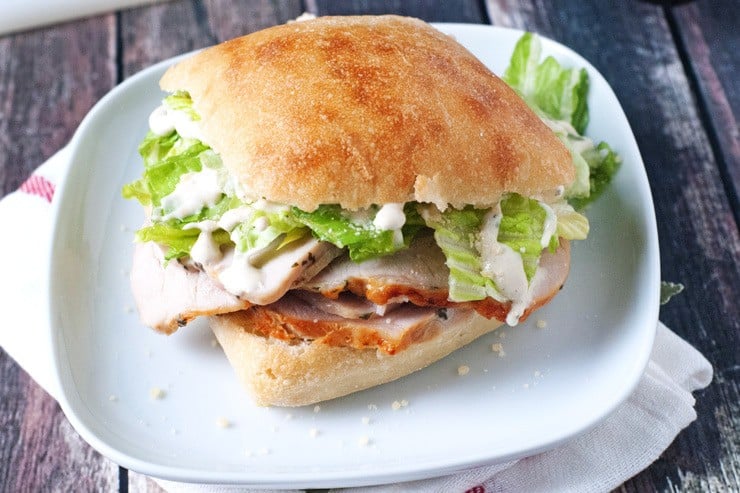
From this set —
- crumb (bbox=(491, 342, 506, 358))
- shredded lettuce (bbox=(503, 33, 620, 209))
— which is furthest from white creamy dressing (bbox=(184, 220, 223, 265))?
shredded lettuce (bbox=(503, 33, 620, 209))

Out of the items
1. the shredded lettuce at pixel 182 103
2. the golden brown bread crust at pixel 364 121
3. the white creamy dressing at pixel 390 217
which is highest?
the golden brown bread crust at pixel 364 121

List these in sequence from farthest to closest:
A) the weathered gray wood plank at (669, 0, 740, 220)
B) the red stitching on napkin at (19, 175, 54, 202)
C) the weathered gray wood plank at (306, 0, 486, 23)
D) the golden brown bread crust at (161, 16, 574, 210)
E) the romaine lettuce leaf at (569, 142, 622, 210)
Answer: the weathered gray wood plank at (306, 0, 486, 23)
the weathered gray wood plank at (669, 0, 740, 220)
the red stitching on napkin at (19, 175, 54, 202)
the romaine lettuce leaf at (569, 142, 622, 210)
the golden brown bread crust at (161, 16, 574, 210)

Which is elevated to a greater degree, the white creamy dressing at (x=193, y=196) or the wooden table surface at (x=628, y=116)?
the white creamy dressing at (x=193, y=196)

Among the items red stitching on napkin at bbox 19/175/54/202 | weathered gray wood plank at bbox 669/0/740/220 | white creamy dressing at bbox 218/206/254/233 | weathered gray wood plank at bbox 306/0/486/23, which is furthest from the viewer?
weathered gray wood plank at bbox 306/0/486/23

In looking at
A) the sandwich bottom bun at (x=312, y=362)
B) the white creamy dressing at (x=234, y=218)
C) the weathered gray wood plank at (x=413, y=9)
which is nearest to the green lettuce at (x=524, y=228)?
the sandwich bottom bun at (x=312, y=362)

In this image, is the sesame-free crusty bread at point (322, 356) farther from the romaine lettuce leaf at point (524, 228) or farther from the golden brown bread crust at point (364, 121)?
the golden brown bread crust at point (364, 121)

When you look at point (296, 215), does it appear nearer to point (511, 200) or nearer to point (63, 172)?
point (511, 200)

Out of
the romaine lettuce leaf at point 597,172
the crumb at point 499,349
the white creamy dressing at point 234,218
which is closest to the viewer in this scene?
the white creamy dressing at point 234,218

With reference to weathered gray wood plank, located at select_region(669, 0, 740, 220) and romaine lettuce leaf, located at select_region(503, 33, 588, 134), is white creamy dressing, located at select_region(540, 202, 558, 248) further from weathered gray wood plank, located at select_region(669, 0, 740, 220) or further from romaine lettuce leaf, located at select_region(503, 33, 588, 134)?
weathered gray wood plank, located at select_region(669, 0, 740, 220)
